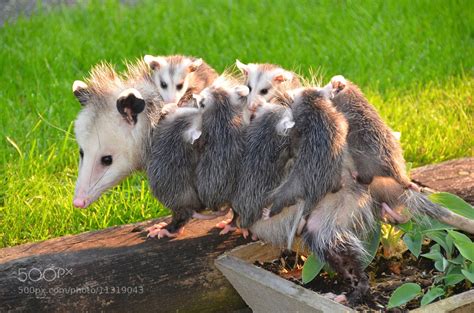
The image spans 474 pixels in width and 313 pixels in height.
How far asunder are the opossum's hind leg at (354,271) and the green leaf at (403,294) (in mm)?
100

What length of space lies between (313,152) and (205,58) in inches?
122

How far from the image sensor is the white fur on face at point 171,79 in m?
3.49

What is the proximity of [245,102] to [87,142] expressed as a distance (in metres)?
0.60

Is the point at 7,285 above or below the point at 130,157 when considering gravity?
below

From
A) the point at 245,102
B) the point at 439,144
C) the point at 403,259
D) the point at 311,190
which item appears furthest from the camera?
the point at 439,144

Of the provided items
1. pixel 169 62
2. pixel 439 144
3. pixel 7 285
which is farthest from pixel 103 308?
pixel 439 144

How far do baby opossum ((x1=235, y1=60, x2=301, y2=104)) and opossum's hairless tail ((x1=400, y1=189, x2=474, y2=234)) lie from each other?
23.0 inches

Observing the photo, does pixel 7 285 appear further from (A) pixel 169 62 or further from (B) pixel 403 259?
(B) pixel 403 259

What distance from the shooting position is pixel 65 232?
391 centimetres

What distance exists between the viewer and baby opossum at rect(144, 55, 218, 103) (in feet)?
11.5

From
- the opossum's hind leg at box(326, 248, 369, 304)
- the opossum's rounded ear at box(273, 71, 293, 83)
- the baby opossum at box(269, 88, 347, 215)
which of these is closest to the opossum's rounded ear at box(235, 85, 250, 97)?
the baby opossum at box(269, 88, 347, 215)
